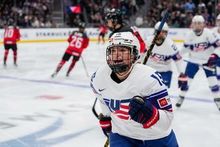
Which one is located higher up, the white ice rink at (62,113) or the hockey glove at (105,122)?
the hockey glove at (105,122)

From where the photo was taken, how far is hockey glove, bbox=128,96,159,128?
1.90 m

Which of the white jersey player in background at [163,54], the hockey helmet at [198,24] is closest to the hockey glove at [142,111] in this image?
the white jersey player in background at [163,54]

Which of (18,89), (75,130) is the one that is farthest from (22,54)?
(75,130)

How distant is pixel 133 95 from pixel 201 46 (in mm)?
3691

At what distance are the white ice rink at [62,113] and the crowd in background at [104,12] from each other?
322 inches

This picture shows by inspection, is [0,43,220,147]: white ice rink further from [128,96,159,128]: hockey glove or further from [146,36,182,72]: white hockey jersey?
[128,96,159,128]: hockey glove

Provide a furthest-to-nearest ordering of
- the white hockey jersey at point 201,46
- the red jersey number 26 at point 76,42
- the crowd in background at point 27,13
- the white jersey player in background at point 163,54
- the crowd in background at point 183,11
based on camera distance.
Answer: the crowd in background at point 183,11 < the crowd in background at point 27,13 < the red jersey number 26 at point 76,42 < the white hockey jersey at point 201,46 < the white jersey player in background at point 163,54

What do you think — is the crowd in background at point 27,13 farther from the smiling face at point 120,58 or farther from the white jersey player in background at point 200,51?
the smiling face at point 120,58

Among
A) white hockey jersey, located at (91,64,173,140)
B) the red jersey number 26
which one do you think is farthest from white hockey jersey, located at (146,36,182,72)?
the red jersey number 26

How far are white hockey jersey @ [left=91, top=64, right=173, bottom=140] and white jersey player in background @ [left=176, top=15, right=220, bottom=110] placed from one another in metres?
3.29

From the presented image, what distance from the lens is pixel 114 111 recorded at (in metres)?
2.33

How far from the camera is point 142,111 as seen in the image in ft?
6.27

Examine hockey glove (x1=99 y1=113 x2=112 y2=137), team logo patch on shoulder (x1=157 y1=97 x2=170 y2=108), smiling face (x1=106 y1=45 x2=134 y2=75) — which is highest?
smiling face (x1=106 y1=45 x2=134 y2=75)

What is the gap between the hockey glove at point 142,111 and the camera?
1.90 m
